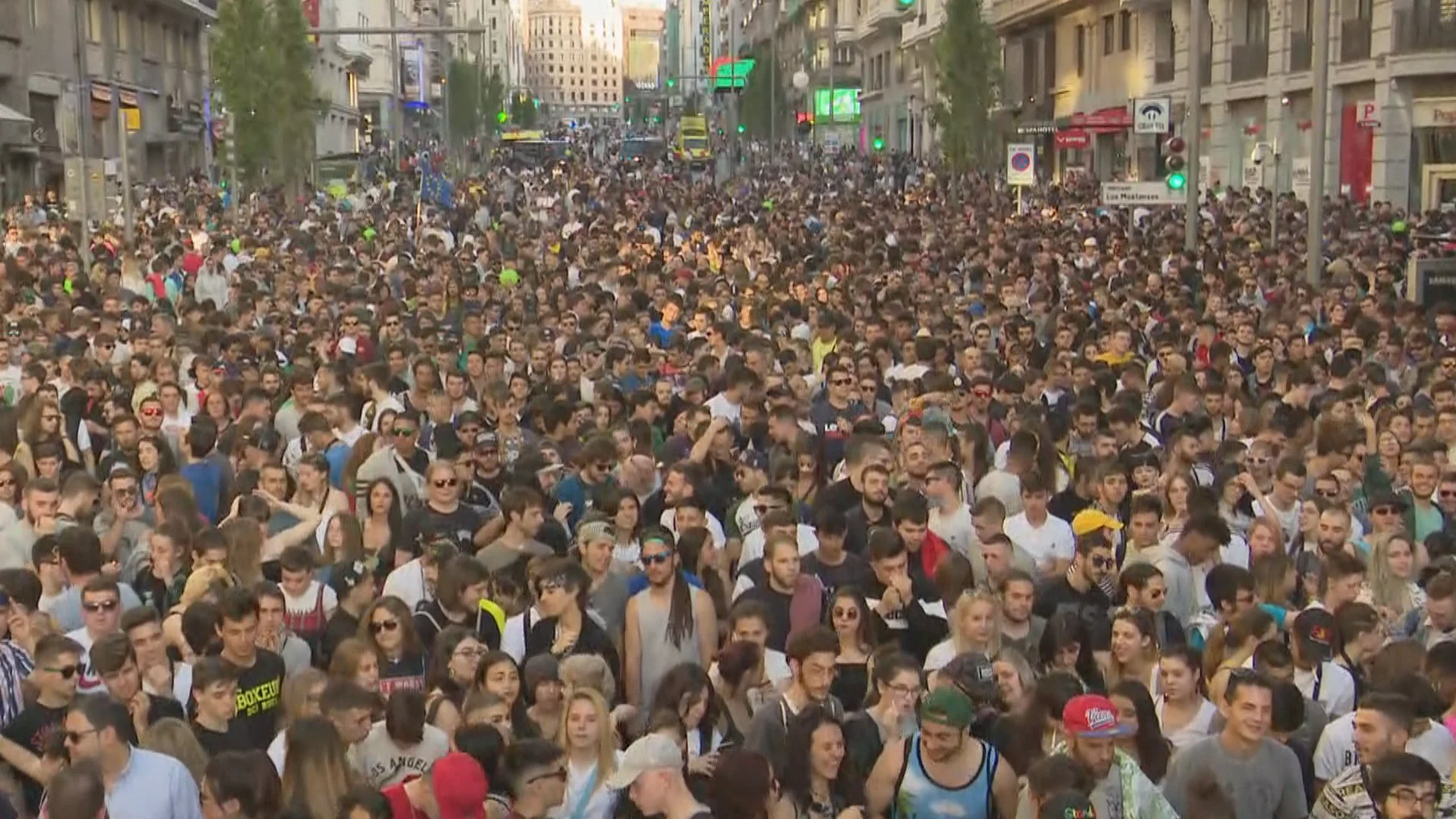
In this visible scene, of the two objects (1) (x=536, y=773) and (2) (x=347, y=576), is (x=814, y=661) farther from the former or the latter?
(2) (x=347, y=576)

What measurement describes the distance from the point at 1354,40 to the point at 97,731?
35.5 metres

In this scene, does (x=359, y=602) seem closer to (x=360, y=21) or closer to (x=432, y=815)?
(x=432, y=815)

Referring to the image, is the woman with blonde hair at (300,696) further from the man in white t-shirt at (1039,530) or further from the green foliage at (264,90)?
the green foliage at (264,90)

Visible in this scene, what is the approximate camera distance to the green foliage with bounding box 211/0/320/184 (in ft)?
140

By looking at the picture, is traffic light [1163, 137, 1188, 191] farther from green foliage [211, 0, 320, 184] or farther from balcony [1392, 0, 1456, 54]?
green foliage [211, 0, 320, 184]

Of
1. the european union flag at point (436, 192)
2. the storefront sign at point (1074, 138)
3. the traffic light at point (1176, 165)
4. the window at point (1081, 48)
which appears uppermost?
the window at point (1081, 48)

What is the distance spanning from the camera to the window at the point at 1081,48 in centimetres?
5694

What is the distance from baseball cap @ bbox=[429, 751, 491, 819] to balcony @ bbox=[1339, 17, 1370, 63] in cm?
3434

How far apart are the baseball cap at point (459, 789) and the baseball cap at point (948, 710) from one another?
1372 mm

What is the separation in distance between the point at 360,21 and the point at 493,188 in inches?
1955

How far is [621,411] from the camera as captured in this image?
13133 millimetres

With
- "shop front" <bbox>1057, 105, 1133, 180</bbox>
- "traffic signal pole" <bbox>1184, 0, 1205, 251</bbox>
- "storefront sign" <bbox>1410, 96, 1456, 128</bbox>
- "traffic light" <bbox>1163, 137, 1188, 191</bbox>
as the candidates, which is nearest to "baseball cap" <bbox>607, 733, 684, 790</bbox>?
"traffic signal pole" <bbox>1184, 0, 1205, 251</bbox>

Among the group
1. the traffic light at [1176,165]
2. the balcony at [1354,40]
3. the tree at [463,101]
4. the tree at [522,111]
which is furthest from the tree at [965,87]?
the tree at [522,111]

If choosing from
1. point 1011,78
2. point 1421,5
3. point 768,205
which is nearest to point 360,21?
point 1011,78
